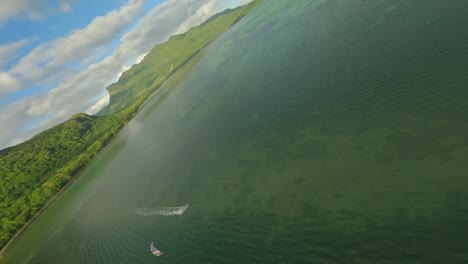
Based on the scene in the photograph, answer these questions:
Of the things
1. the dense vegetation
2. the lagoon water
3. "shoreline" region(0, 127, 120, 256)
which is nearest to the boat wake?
the lagoon water

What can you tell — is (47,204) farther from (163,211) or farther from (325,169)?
(325,169)

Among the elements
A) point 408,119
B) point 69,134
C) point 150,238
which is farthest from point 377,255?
point 69,134

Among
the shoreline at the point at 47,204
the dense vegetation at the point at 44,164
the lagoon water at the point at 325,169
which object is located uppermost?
the dense vegetation at the point at 44,164

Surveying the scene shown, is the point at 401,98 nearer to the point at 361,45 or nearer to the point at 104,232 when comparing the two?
the point at 361,45

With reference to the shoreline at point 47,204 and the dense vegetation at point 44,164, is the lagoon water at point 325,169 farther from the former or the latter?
the dense vegetation at point 44,164

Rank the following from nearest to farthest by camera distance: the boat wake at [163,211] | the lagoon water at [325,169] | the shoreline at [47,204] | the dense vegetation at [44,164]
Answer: the lagoon water at [325,169] → the boat wake at [163,211] → the shoreline at [47,204] → the dense vegetation at [44,164]

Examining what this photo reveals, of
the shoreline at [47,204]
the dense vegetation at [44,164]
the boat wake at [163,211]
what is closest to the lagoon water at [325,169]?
the boat wake at [163,211]
